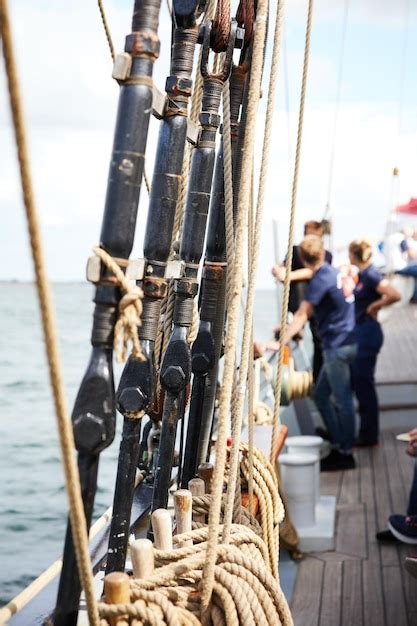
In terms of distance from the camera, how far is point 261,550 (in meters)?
2.03

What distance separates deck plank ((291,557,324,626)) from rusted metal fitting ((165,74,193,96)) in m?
2.35

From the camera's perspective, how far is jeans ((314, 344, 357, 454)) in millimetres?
5957

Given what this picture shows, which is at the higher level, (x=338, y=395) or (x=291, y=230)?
(x=291, y=230)

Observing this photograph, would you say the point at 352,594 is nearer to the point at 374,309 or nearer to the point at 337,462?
the point at 337,462

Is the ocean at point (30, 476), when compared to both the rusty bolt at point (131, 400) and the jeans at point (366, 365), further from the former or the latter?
the jeans at point (366, 365)

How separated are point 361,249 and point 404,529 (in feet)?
7.09

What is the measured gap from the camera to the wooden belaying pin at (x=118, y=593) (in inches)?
63.2

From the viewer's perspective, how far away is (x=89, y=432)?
66.1 inches

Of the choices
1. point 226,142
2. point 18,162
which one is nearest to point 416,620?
point 226,142

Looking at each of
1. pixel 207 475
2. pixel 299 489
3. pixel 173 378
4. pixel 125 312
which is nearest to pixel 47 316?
pixel 125 312

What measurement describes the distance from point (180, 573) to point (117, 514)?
1.01 ft

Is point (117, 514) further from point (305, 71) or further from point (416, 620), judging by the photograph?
point (416, 620)

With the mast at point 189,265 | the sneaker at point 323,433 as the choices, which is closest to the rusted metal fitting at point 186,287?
the mast at point 189,265

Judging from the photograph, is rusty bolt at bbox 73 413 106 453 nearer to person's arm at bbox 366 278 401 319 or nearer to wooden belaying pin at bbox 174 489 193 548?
wooden belaying pin at bbox 174 489 193 548
